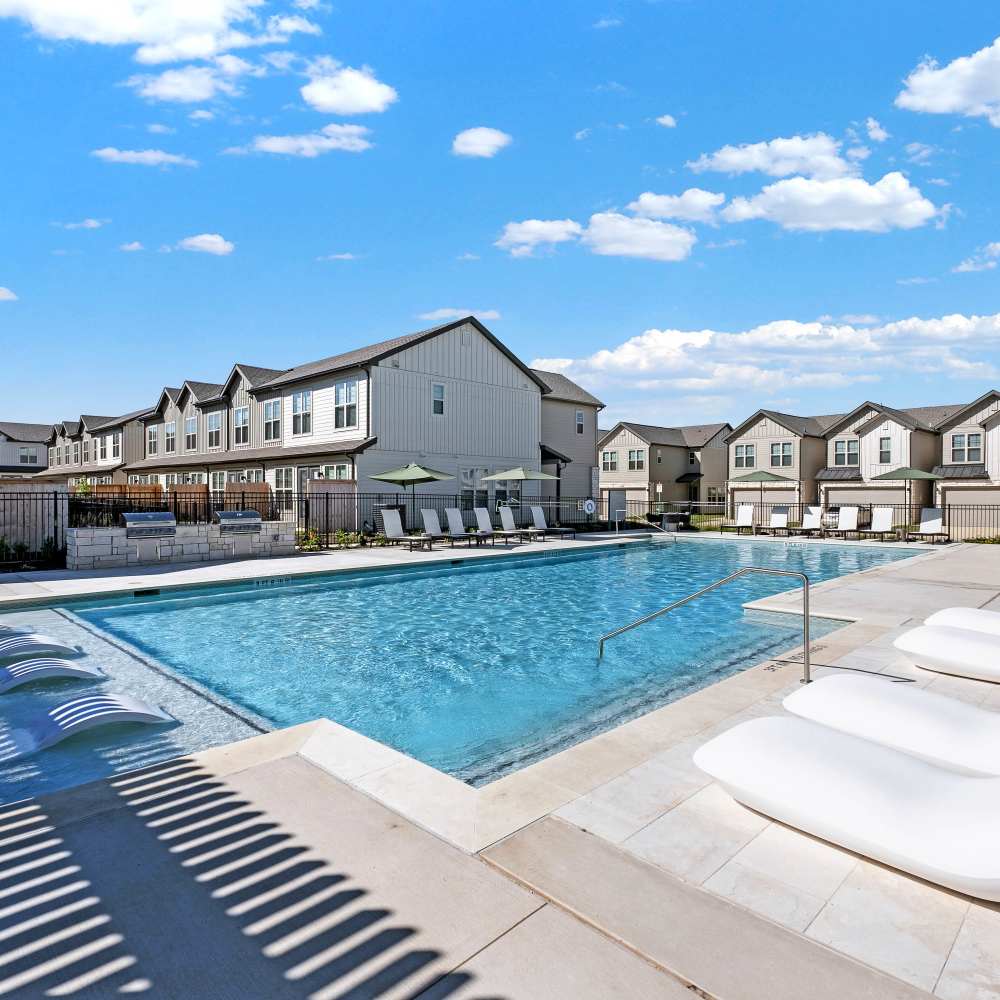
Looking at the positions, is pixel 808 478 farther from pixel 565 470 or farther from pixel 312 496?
pixel 312 496

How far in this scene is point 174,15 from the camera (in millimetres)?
8828

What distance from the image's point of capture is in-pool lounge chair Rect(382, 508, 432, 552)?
17688 millimetres

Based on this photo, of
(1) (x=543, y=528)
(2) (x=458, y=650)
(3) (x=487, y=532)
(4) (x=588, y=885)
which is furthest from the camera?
(1) (x=543, y=528)

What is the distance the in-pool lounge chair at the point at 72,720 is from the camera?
4.61 metres

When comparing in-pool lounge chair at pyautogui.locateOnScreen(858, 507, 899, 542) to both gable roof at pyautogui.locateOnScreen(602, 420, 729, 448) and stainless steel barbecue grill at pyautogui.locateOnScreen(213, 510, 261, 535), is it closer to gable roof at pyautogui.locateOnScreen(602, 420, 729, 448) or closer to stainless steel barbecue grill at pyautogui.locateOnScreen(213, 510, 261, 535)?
stainless steel barbecue grill at pyautogui.locateOnScreen(213, 510, 261, 535)

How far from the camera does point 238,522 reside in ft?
50.4

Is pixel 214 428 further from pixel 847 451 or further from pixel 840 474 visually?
pixel 847 451

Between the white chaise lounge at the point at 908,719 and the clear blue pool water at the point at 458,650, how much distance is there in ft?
6.25

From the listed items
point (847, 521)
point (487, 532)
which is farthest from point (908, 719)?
point (847, 521)

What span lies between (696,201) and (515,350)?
11.0 metres

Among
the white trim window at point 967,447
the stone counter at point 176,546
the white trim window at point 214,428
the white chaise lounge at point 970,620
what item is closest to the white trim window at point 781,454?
the white trim window at point 967,447

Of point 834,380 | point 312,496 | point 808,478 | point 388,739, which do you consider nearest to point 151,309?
point 312,496

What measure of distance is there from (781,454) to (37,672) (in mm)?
38899

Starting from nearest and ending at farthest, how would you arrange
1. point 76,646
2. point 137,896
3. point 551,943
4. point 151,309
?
point 551,943
point 137,896
point 76,646
point 151,309
